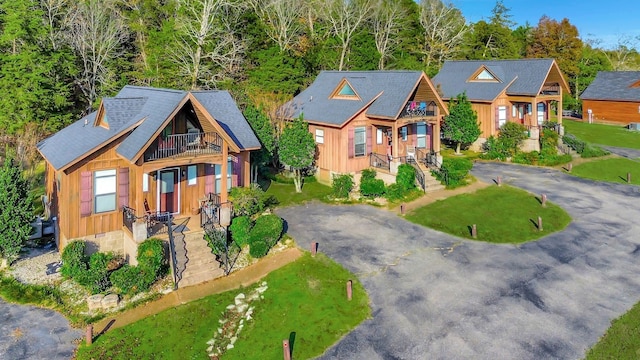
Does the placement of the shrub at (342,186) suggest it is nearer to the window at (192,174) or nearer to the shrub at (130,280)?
the window at (192,174)

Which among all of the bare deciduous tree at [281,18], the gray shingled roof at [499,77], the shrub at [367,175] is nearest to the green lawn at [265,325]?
the shrub at [367,175]

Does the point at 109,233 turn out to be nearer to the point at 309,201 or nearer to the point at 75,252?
the point at 75,252

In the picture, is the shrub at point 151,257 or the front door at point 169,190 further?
the front door at point 169,190

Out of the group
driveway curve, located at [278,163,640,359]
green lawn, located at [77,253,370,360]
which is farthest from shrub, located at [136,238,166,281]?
driveway curve, located at [278,163,640,359]

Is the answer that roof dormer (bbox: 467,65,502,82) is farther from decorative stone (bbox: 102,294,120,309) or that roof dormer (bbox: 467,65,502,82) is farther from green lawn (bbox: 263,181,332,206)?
decorative stone (bbox: 102,294,120,309)

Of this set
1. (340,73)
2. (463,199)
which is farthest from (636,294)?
(340,73)

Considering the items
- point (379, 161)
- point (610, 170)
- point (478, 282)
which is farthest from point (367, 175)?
point (610, 170)

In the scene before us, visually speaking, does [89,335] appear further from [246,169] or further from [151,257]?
[246,169]

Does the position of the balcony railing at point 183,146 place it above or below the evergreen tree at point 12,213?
above
